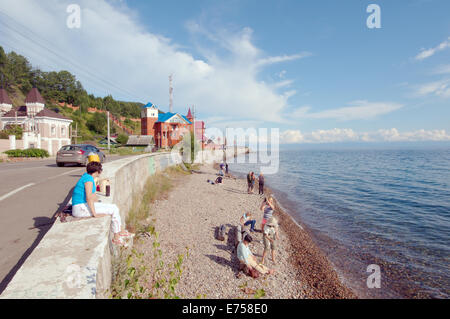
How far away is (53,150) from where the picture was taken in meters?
30.9

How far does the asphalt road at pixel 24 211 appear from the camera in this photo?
438 centimetres

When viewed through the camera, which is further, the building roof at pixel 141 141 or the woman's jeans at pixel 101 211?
the building roof at pixel 141 141

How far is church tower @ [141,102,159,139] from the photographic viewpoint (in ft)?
193

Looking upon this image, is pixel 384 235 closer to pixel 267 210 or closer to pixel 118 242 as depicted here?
pixel 267 210

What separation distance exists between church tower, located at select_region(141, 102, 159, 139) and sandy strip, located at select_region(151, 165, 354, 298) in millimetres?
48366

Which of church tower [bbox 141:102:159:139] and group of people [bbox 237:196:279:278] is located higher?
church tower [bbox 141:102:159:139]

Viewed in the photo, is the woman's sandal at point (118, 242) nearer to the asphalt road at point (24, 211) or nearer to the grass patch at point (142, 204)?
the asphalt road at point (24, 211)

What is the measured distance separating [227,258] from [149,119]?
56763mm

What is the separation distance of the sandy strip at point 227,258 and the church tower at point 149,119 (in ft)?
159

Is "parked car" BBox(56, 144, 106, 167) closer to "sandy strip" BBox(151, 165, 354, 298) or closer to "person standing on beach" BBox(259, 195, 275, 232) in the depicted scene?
"sandy strip" BBox(151, 165, 354, 298)

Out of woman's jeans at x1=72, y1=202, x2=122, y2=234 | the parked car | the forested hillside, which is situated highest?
the forested hillside

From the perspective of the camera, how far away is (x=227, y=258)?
8078 millimetres

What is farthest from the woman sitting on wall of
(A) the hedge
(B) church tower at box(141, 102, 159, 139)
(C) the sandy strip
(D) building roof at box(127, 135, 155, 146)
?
(B) church tower at box(141, 102, 159, 139)

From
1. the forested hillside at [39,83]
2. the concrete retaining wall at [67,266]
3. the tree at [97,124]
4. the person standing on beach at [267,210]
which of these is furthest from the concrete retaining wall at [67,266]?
the tree at [97,124]
